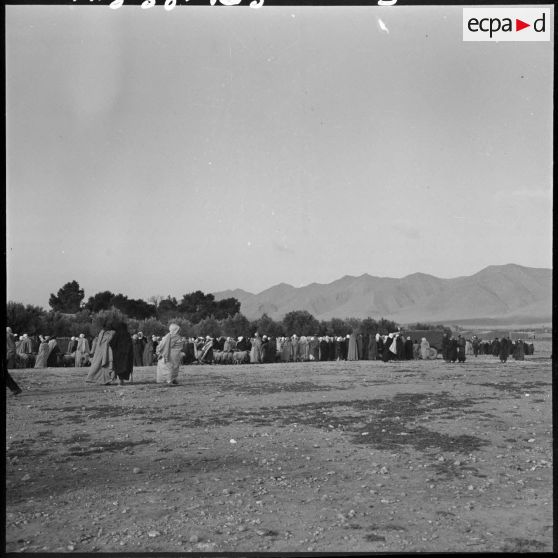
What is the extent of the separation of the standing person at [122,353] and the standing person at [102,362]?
0.07 m

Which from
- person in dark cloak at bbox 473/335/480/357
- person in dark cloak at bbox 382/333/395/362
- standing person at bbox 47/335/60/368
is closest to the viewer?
standing person at bbox 47/335/60/368

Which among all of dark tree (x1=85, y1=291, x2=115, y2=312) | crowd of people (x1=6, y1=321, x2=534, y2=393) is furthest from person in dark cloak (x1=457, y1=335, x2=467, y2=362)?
dark tree (x1=85, y1=291, x2=115, y2=312)

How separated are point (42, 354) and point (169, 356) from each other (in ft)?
9.75

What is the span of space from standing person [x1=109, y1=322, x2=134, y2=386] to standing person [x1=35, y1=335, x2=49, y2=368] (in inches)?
80.2

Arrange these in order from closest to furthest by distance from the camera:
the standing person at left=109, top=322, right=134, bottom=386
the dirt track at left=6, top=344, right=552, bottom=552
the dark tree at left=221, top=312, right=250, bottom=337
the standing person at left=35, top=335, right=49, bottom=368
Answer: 1. the dirt track at left=6, top=344, right=552, bottom=552
2. the standing person at left=109, top=322, right=134, bottom=386
3. the standing person at left=35, top=335, right=49, bottom=368
4. the dark tree at left=221, top=312, right=250, bottom=337

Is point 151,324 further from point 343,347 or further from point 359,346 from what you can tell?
point 343,347

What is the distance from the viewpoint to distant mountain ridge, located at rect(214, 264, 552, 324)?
670 cm

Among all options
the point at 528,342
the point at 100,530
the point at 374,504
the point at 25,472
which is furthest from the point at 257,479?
the point at 528,342

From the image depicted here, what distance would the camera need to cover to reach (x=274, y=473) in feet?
15.2

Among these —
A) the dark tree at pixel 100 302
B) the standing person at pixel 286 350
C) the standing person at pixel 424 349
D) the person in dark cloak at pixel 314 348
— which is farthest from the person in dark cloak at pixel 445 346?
the dark tree at pixel 100 302

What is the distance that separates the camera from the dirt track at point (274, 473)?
395 cm

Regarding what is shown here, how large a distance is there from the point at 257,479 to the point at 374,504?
1081mm

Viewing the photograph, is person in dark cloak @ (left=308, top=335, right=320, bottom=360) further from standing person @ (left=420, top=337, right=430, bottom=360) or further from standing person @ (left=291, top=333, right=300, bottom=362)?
standing person @ (left=420, top=337, right=430, bottom=360)

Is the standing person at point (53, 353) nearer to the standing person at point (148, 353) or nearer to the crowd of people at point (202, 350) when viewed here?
the crowd of people at point (202, 350)
